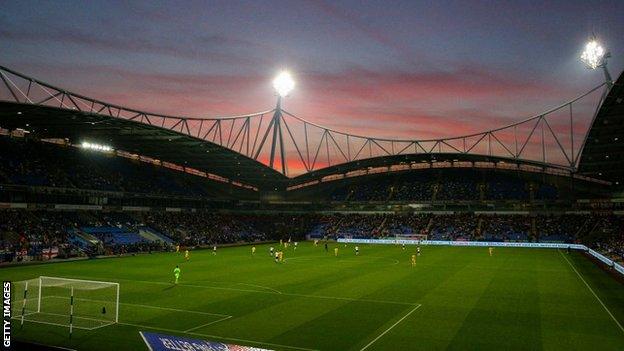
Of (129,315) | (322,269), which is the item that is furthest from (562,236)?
(129,315)

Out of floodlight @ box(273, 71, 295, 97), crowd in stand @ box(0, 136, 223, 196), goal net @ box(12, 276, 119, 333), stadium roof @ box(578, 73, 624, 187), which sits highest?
floodlight @ box(273, 71, 295, 97)

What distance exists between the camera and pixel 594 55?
141ft

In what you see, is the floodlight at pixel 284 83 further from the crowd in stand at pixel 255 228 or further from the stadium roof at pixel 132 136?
the crowd in stand at pixel 255 228

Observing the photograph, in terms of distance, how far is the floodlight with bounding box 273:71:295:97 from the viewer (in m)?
78.8

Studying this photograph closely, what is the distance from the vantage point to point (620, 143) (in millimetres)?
52812

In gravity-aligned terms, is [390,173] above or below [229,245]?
above

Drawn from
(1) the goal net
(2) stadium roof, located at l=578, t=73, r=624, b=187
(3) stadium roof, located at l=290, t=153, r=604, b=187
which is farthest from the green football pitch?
(3) stadium roof, located at l=290, t=153, r=604, b=187

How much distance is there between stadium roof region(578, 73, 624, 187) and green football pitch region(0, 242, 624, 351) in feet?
46.8

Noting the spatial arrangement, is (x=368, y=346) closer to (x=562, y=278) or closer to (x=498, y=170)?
(x=562, y=278)

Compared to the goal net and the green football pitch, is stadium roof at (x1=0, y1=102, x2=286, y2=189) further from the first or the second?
the goal net

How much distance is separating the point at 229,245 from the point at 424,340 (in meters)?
55.5

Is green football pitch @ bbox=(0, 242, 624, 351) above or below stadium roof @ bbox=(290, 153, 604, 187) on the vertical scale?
below

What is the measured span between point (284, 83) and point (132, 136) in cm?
2984

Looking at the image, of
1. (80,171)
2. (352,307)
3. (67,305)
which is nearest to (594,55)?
(352,307)
